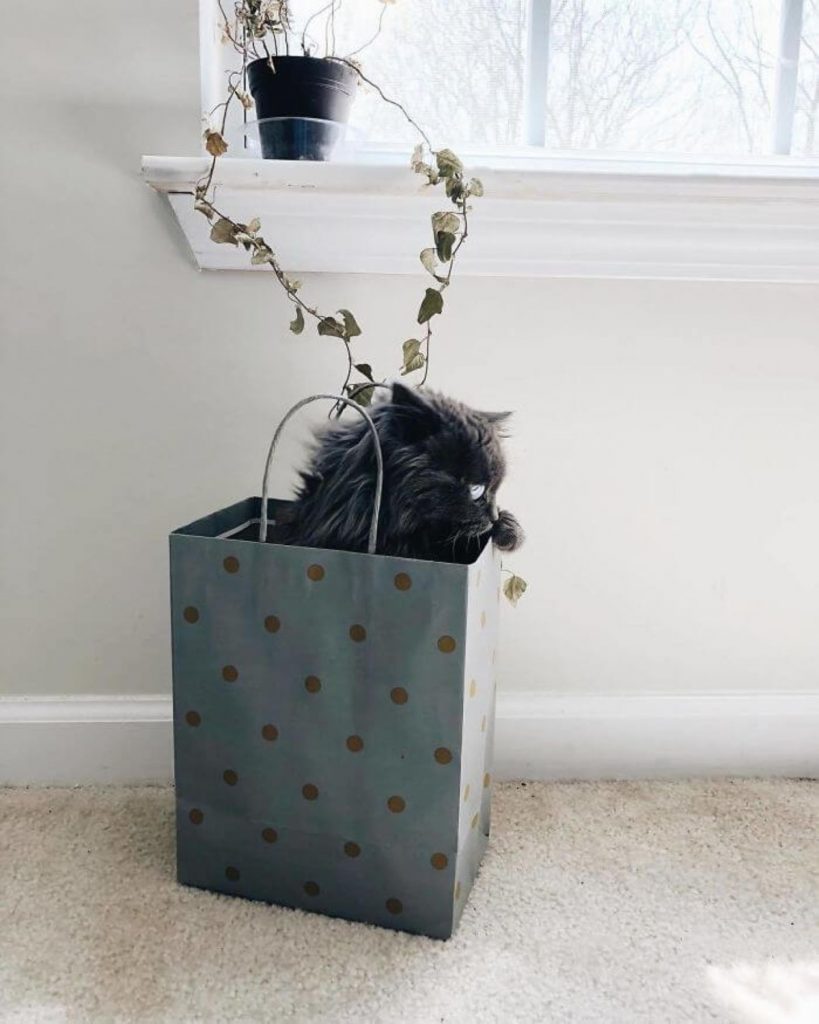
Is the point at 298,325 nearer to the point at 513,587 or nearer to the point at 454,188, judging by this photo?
the point at 454,188

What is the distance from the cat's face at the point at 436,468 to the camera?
0.89m

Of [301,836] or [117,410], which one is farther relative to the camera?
[117,410]

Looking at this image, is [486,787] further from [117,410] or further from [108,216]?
[108,216]

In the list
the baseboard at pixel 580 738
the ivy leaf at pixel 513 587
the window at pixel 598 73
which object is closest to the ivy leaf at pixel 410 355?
the ivy leaf at pixel 513 587

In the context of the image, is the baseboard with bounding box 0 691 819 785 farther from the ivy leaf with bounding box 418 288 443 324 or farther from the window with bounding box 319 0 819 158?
the window with bounding box 319 0 819 158

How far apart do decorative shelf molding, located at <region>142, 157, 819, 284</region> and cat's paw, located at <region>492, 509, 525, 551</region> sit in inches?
14.8

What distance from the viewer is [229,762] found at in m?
0.93

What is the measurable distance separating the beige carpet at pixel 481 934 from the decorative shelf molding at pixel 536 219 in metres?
0.72

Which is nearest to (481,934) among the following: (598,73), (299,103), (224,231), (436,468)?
(436,468)

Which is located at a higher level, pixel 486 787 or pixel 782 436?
pixel 782 436

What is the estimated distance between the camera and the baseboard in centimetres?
121

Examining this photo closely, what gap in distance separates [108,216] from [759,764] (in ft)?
3.83

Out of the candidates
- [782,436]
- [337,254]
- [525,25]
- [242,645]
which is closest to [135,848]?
[242,645]

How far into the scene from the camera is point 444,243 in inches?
36.5
